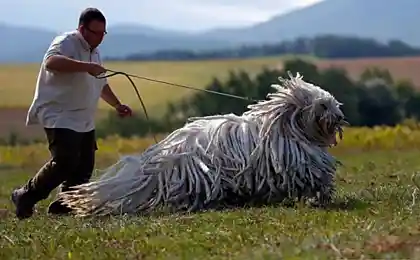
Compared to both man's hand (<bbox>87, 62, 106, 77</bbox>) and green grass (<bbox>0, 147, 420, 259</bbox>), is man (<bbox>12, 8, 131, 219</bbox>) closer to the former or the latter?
man's hand (<bbox>87, 62, 106, 77</bbox>)

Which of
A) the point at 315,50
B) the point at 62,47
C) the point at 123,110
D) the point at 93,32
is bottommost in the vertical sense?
the point at 315,50

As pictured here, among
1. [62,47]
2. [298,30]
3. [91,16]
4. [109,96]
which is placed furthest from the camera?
[298,30]

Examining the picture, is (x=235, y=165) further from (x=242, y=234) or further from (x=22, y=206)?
(x=22, y=206)

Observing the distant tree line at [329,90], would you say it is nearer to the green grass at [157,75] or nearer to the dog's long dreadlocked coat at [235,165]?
the green grass at [157,75]

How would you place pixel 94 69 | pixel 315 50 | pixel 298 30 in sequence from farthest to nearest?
pixel 298 30 < pixel 315 50 < pixel 94 69

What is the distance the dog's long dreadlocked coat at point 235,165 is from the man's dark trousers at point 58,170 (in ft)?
1.13

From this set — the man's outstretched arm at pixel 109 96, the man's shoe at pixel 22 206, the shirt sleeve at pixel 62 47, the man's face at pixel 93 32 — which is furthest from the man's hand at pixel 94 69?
the man's shoe at pixel 22 206

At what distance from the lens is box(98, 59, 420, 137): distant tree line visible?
2323 cm

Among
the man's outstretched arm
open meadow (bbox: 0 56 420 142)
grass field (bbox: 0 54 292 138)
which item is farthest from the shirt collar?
open meadow (bbox: 0 56 420 142)

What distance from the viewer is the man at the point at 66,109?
9.08m

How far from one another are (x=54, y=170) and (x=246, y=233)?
301 centimetres

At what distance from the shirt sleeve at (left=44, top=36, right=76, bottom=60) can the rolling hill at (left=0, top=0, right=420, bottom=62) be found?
112ft

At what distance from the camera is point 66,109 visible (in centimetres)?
923

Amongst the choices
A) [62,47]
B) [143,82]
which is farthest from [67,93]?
[143,82]
